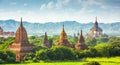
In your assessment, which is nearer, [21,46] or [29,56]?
[29,56]

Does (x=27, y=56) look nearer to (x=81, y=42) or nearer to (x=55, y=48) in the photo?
(x=55, y=48)

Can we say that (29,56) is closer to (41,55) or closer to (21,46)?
(41,55)

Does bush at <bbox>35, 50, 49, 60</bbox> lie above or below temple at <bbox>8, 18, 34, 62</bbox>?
below

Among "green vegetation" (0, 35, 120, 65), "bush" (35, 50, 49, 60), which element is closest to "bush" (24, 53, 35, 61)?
"green vegetation" (0, 35, 120, 65)

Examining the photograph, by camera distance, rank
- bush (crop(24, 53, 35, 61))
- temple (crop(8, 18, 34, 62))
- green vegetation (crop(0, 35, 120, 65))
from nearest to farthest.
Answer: green vegetation (crop(0, 35, 120, 65))
bush (crop(24, 53, 35, 61))
temple (crop(8, 18, 34, 62))

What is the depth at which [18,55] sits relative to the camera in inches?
3004

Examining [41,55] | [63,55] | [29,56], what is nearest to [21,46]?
[29,56]

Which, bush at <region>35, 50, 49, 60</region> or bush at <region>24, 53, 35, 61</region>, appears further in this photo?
bush at <region>24, 53, 35, 61</region>

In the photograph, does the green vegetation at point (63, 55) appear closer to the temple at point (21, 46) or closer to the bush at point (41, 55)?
the bush at point (41, 55)

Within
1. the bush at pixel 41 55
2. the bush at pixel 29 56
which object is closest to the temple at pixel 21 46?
the bush at pixel 29 56

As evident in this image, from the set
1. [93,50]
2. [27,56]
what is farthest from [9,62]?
[93,50]

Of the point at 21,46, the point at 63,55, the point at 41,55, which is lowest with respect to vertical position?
the point at 63,55

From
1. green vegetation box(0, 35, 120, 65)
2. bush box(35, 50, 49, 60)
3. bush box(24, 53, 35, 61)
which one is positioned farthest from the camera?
bush box(24, 53, 35, 61)

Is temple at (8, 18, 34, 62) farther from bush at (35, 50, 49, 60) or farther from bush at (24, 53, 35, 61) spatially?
bush at (35, 50, 49, 60)
